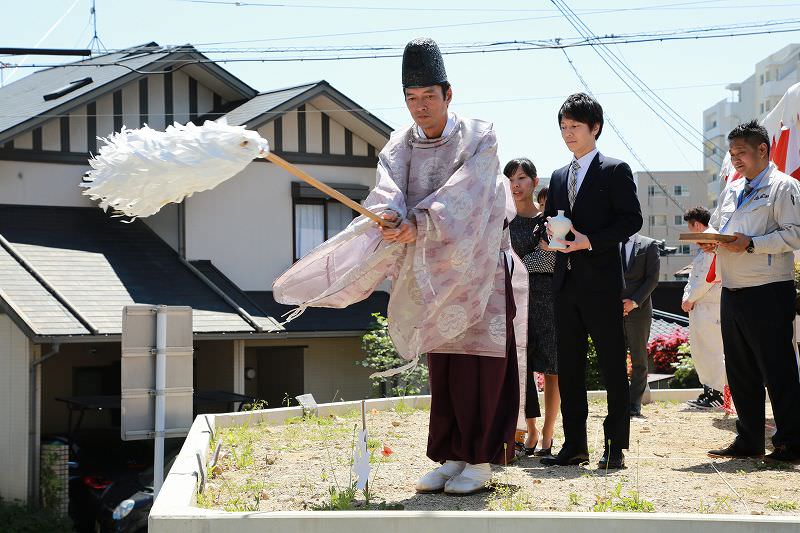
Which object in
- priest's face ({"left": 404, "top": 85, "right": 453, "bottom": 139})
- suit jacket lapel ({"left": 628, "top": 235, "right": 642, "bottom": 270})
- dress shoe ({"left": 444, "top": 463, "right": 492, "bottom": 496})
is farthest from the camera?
suit jacket lapel ({"left": 628, "top": 235, "right": 642, "bottom": 270})

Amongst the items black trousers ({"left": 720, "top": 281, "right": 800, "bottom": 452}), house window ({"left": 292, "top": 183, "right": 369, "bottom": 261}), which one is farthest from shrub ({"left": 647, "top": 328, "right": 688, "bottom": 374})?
black trousers ({"left": 720, "top": 281, "right": 800, "bottom": 452})

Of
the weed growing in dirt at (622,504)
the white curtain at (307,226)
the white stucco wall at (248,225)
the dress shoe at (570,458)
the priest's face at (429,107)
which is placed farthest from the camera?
the white curtain at (307,226)

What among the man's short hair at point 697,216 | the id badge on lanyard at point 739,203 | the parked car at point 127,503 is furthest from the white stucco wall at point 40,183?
the id badge on lanyard at point 739,203

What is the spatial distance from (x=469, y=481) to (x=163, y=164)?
2.03 meters

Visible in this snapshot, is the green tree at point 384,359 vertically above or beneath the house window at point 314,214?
beneath

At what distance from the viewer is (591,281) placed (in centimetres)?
553

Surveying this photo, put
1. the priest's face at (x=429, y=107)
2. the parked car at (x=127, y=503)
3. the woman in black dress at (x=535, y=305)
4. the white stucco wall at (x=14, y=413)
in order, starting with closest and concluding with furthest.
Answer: the priest's face at (x=429, y=107) < the woman in black dress at (x=535, y=305) < the parked car at (x=127, y=503) < the white stucco wall at (x=14, y=413)

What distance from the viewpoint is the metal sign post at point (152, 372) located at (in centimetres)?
950

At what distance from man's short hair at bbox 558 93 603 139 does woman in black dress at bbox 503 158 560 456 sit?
722mm

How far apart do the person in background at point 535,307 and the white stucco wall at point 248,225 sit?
1403 centimetres

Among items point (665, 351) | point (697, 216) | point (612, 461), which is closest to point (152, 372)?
point (697, 216)

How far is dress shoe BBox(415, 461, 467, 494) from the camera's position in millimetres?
4895

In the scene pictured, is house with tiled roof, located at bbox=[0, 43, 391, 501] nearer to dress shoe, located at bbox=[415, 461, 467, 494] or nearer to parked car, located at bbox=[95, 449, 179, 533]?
parked car, located at bbox=[95, 449, 179, 533]

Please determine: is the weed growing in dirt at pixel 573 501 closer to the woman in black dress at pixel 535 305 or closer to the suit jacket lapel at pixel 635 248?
the woman in black dress at pixel 535 305
